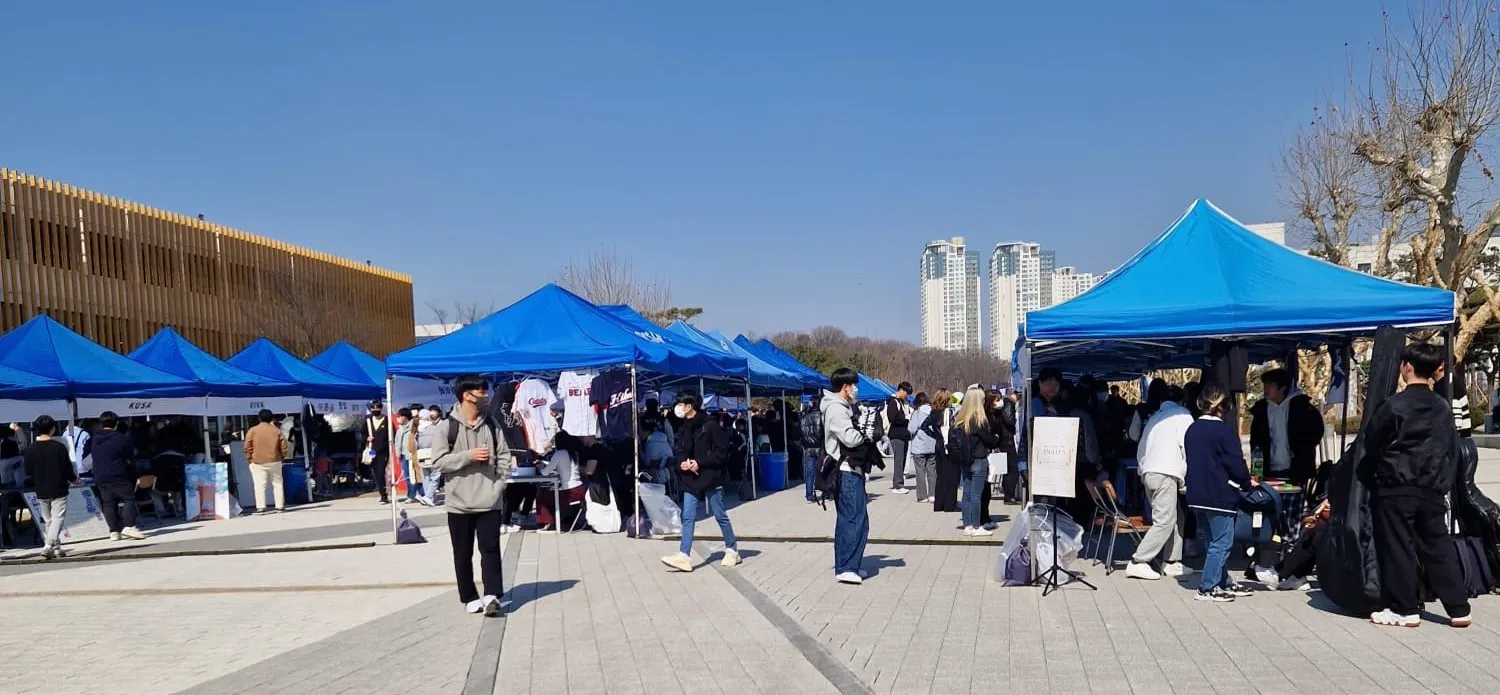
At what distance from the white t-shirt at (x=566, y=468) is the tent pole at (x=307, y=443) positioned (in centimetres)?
866

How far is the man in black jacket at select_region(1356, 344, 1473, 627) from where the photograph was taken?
665 centimetres

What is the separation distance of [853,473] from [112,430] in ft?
35.0

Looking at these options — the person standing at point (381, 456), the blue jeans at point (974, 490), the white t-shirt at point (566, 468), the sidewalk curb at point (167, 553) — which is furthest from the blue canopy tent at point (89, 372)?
the blue jeans at point (974, 490)

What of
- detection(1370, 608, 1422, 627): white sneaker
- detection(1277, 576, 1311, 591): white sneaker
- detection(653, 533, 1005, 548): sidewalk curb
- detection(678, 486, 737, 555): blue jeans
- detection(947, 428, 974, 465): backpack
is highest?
detection(947, 428, 974, 465): backpack

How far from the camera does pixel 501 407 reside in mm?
13359

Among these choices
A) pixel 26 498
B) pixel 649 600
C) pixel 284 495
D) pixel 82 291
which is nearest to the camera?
pixel 649 600

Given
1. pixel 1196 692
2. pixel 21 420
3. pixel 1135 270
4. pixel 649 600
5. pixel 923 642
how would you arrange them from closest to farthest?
pixel 1196 692 < pixel 923 642 < pixel 649 600 < pixel 1135 270 < pixel 21 420

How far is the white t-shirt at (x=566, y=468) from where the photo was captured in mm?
12891

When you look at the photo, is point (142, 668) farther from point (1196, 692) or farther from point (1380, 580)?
point (1380, 580)

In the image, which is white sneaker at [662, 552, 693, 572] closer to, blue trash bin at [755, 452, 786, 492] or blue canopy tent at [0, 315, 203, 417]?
blue canopy tent at [0, 315, 203, 417]

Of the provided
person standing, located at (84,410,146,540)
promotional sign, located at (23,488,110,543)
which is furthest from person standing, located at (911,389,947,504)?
promotional sign, located at (23,488,110,543)

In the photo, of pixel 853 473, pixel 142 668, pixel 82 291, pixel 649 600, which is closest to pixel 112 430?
pixel 142 668

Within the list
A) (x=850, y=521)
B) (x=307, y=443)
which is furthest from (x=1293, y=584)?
(x=307, y=443)

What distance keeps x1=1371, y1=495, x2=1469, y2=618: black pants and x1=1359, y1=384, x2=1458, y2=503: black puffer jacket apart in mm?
88
